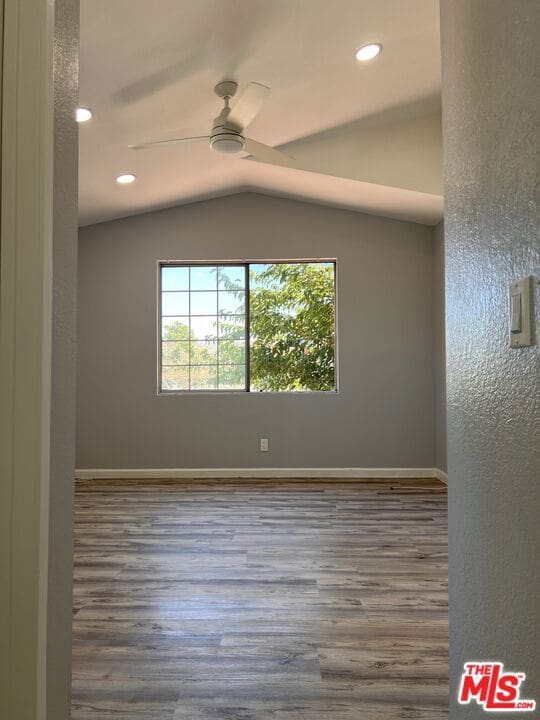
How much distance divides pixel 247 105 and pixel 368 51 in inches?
31.9

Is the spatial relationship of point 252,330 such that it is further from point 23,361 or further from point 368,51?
point 23,361

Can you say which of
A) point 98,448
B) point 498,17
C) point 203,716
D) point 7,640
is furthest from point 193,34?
point 98,448

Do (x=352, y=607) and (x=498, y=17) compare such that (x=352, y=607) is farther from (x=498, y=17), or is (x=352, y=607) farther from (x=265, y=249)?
(x=265, y=249)

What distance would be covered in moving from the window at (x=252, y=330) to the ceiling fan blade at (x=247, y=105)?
2.36 meters

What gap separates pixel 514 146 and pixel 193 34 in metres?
2.23

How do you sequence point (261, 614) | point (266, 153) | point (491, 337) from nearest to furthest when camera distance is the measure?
point (491, 337) → point (261, 614) → point (266, 153)

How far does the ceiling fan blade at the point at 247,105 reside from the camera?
2.56 meters

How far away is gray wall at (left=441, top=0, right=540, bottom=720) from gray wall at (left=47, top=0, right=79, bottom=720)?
0.85 metres

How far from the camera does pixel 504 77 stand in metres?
0.89

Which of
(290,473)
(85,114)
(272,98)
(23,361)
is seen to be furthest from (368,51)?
(290,473)

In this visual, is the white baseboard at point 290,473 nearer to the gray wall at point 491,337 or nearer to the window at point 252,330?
the window at point 252,330

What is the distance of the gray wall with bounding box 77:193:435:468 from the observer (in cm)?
500

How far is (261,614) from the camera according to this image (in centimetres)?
204

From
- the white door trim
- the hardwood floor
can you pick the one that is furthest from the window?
the white door trim
